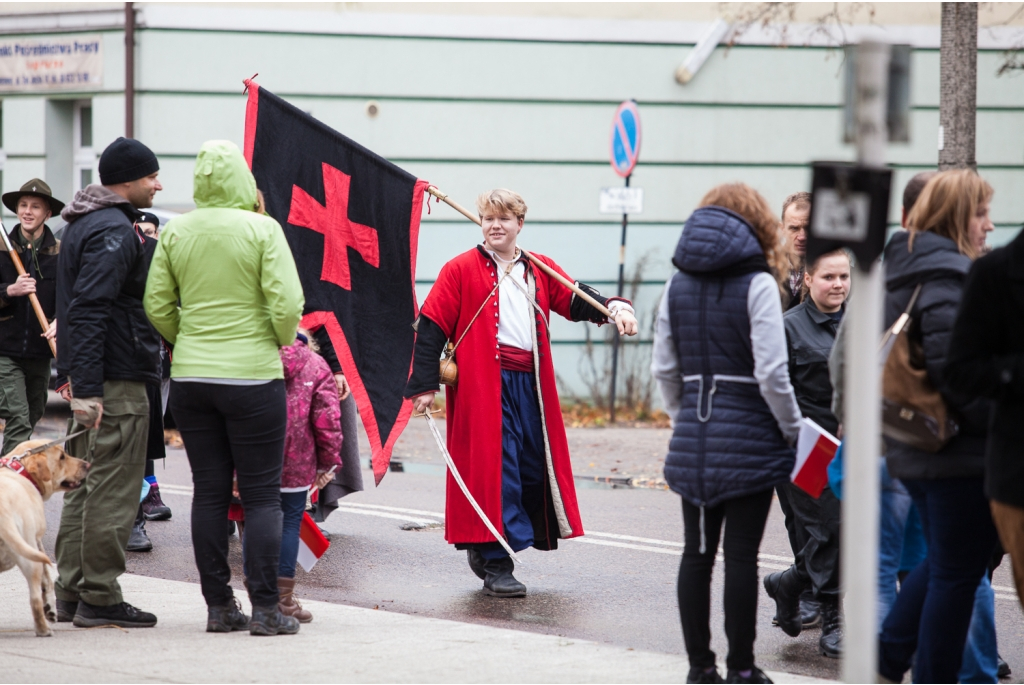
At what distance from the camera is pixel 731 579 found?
4344mm

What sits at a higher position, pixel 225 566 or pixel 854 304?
pixel 854 304

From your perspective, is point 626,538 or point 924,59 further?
point 924,59

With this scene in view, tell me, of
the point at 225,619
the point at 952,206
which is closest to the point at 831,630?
the point at 952,206

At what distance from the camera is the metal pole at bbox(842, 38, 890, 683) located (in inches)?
117

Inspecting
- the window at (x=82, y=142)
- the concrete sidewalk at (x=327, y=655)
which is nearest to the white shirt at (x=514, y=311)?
the concrete sidewalk at (x=327, y=655)

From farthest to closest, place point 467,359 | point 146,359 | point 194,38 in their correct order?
point 194,38
point 467,359
point 146,359

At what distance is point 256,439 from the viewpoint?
5.05 metres

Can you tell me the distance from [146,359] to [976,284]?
3.53 m

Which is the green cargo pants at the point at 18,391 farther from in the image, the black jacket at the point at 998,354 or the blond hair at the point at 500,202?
the black jacket at the point at 998,354

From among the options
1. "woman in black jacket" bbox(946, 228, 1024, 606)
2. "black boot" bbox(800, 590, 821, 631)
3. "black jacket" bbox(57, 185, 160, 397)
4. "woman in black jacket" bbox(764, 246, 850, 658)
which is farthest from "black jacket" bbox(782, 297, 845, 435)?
"black jacket" bbox(57, 185, 160, 397)

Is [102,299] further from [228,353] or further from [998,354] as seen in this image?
[998,354]

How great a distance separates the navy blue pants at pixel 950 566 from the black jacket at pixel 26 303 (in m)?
5.95

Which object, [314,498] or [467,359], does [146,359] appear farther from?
[314,498]

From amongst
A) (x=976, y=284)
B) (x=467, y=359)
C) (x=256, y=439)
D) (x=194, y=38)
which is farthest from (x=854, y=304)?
(x=194, y=38)
